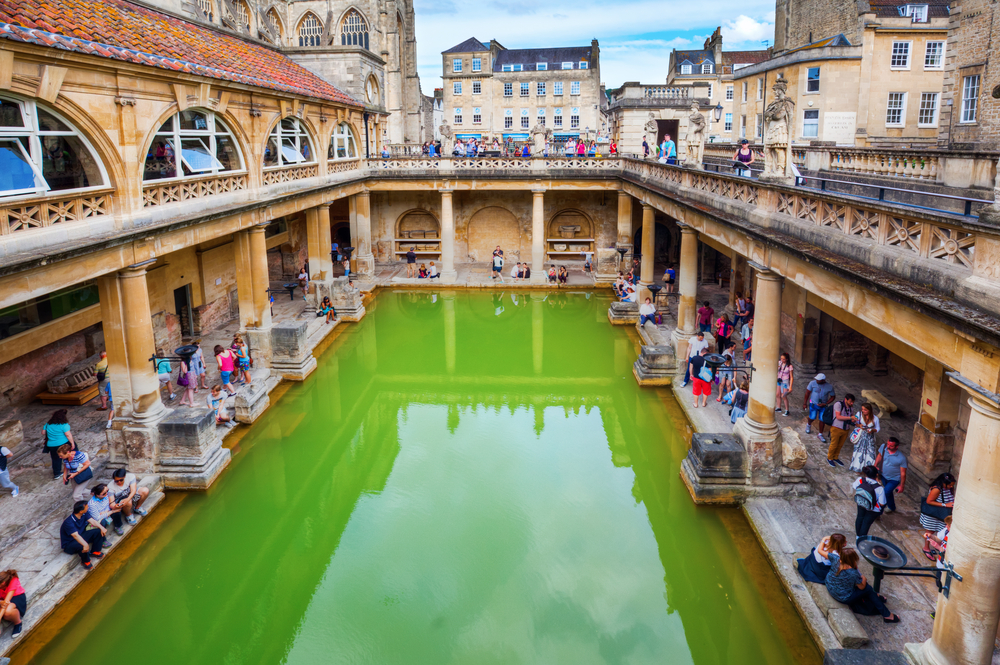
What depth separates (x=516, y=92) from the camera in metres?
55.3

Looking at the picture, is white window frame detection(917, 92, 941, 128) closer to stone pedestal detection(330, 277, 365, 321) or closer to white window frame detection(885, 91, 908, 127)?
white window frame detection(885, 91, 908, 127)

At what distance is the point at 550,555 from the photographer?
10.2 m

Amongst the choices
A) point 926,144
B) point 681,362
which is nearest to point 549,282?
point 681,362

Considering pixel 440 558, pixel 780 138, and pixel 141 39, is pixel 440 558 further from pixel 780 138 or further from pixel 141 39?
pixel 141 39

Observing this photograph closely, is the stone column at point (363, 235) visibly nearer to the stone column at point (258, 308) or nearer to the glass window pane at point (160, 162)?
the stone column at point (258, 308)

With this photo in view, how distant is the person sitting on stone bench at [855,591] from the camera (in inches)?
314

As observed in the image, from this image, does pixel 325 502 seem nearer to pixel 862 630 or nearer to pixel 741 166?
pixel 862 630

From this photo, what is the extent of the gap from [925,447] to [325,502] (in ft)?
33.8

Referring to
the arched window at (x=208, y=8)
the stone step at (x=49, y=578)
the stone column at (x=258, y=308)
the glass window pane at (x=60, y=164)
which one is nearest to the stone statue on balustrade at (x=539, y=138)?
the arched window at (x=208, y=8)

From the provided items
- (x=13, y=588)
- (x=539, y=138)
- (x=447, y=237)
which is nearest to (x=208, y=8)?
(x=447, y=237)

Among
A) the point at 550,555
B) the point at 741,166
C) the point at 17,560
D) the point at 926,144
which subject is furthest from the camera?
the point at 926,144

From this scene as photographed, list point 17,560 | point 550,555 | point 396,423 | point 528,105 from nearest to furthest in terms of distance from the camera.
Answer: point 17,560
point 550,555
point 396,423
point 528,105

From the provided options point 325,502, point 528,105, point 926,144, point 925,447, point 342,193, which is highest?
point 528,105

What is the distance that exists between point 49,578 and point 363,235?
20.8m
